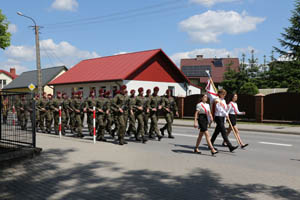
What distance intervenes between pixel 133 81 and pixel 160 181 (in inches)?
1026

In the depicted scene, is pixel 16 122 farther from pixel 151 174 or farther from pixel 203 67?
pixel 203 67

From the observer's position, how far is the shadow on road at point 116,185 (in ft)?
15.9

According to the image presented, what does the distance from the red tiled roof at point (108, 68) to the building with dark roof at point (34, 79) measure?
10.2 m

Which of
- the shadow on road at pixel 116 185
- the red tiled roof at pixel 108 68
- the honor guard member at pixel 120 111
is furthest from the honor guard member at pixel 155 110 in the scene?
the red tiled roof at pixel 108 68

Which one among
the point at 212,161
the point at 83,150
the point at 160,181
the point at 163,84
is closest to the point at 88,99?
the point at 83,150

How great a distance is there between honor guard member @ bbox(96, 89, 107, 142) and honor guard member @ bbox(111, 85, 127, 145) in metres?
1.00

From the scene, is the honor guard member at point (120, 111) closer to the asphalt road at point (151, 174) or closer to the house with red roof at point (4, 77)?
A: the asphalt road at point (151, 174)

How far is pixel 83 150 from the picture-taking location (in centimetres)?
873

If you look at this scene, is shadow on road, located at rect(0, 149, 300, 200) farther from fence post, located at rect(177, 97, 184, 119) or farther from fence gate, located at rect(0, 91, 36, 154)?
fence post, located at rect(177, 97, 184, 119)

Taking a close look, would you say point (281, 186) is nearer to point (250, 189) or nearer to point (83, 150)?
point (250, 189)

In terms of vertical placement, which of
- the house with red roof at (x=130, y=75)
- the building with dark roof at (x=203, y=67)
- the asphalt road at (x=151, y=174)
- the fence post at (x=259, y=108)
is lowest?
the asphalt road at (x=151, y=174)

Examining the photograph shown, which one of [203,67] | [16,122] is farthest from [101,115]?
[203,67]

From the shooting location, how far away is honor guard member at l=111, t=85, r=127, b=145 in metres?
9.70

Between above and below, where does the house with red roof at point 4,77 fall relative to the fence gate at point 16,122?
above
